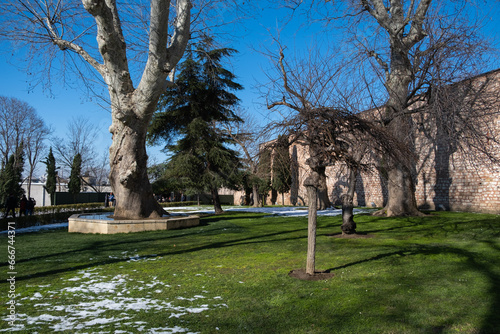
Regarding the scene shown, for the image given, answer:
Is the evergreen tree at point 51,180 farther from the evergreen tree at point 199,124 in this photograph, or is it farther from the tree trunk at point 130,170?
the tree trunk at point 130,170

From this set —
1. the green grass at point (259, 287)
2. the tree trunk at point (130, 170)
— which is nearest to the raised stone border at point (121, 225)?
the tree trunk at point (130, 170)

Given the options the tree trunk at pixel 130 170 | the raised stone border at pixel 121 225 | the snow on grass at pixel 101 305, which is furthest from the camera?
the tree trunk at pixel 130 170

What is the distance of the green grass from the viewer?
3250 millimetres

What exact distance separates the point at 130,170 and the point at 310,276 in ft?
25.1

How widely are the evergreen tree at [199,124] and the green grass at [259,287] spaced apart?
8.90m

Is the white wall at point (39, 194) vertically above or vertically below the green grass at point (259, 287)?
above

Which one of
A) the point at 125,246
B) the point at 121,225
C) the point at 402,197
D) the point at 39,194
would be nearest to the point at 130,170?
the point at 121,225

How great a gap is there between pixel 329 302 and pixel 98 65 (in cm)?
1039

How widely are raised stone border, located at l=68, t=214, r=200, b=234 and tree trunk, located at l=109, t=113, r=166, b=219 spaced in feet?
2.34

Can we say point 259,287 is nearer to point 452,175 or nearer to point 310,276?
point 310,276

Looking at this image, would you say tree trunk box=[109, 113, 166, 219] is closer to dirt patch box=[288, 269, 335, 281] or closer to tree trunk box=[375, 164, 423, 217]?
dirt patch box=[288, 269, 335, 281]

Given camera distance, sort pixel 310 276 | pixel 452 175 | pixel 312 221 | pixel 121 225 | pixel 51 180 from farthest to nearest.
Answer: pixel 51 180 → pixel 452 175 → pixel 121 225 → pixel 312 221 → pixel 310 276

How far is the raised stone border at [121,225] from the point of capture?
10.2 metres

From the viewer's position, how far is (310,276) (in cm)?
488
